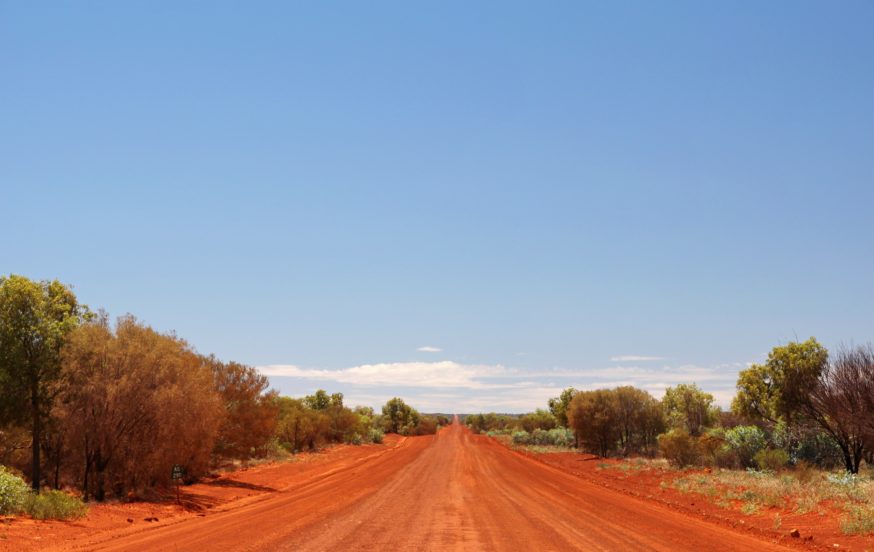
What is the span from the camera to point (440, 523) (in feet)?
Result: 56.1

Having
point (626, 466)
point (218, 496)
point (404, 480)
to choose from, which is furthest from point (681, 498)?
point (218, 496)

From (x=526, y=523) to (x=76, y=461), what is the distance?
53.1 ft

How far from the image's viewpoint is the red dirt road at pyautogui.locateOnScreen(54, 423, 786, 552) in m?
14.1

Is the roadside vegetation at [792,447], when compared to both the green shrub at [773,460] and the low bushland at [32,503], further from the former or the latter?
the low bushland at [32,503]

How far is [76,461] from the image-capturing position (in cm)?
2298

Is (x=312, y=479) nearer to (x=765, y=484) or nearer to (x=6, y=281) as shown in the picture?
(x=6, y=281)

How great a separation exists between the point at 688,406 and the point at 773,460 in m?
43.3

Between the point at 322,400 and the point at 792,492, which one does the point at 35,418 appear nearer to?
the point at 792,492

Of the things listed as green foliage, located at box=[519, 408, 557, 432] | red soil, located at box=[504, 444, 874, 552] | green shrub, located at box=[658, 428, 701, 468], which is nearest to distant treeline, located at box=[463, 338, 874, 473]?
green shrub, located at box=[658, 428, 701, 468]

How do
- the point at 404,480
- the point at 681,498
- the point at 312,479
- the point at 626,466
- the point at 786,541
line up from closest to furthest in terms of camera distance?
the point at 786,541 → the point at 681,498 → the point at 404,480 → the point at 312,479 → the point at 626,466

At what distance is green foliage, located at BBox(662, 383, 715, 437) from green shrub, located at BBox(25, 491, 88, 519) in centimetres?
5876

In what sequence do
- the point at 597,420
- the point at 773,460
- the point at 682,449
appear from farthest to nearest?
the point at 597,420, the point at 682,449, the point at 773,460

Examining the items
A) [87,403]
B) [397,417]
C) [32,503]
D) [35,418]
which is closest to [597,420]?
[87,403]

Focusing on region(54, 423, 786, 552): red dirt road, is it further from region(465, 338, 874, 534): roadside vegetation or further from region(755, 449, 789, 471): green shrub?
region(755, 449, 789, 471): green shrub
